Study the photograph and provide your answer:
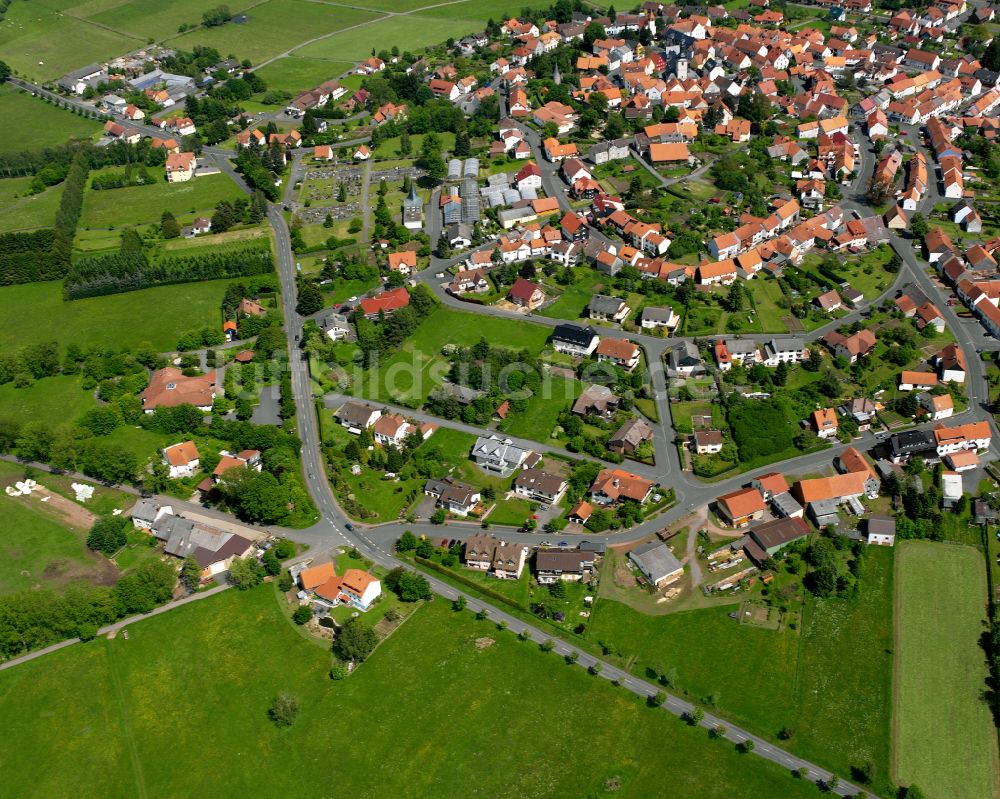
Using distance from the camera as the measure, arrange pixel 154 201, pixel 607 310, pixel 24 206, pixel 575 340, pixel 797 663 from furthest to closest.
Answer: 1. pixel 24 206
2. pixel 154 201
3. pixel 607 310
4. pixel 575 340
5. pixel 797 663

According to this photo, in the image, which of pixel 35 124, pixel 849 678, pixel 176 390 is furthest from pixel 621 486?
pixel 35 124

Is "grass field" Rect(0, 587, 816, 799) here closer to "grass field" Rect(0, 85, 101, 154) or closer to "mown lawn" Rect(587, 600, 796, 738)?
"mown lawn" Rect(587, 600, 796, 738)

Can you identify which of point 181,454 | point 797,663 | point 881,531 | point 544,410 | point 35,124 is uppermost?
point 35,124


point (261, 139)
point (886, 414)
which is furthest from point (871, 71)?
point (261, 139)

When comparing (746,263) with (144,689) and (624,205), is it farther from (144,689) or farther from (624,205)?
(144,689)

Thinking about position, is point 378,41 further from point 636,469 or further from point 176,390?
point 636,469

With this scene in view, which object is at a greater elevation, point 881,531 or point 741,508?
point 741,508

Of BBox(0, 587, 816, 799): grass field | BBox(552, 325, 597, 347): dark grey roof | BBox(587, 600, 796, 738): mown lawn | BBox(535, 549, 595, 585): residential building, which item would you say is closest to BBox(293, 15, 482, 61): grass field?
BBox(552, 325, 597, 347): dark grey roof

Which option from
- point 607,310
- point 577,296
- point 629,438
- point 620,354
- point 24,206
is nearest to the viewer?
point 629,438
